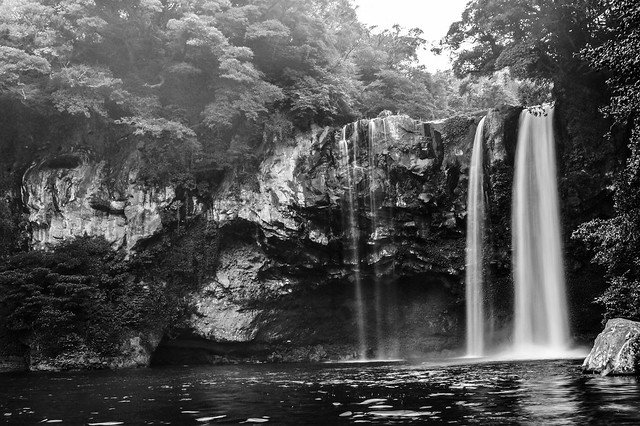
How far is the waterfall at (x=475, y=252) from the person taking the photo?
830 inches

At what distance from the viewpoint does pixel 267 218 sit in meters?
21.6

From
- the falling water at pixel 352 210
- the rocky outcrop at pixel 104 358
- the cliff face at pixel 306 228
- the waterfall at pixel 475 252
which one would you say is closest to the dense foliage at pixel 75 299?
the rocky outcrop at pixel 104 358

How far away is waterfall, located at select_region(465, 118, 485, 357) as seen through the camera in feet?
69.2

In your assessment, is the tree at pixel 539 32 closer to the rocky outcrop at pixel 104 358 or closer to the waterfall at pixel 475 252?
the waterfall at pixel 475 252

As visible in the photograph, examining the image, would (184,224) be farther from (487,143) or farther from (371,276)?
(487,143)

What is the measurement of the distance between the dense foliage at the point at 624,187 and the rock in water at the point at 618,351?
3030 millimetres

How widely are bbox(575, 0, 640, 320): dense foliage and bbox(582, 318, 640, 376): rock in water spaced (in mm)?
3030

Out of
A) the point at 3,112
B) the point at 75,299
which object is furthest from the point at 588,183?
the point at 3,112

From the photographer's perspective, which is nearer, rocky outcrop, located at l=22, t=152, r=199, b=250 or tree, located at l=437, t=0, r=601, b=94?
tree, located at l=437, t=0, r=601, b=94

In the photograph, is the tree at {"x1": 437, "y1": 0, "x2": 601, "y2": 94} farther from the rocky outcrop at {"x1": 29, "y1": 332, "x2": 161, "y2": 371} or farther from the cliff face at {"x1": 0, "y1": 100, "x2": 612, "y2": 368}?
the rocky outcrop at {"x1": 29, "y1": 332, "x2": 161, "y2": 371}

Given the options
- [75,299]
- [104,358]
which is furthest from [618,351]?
[75,299]

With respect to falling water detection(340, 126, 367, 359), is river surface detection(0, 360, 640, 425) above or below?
below

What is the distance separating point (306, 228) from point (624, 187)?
11796mm

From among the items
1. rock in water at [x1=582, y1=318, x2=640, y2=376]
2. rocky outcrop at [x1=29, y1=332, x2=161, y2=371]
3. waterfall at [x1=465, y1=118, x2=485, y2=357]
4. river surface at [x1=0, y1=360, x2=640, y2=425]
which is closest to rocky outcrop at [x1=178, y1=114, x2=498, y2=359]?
waterfall at [x1=465, y1=118, x2=485, y2=357]
